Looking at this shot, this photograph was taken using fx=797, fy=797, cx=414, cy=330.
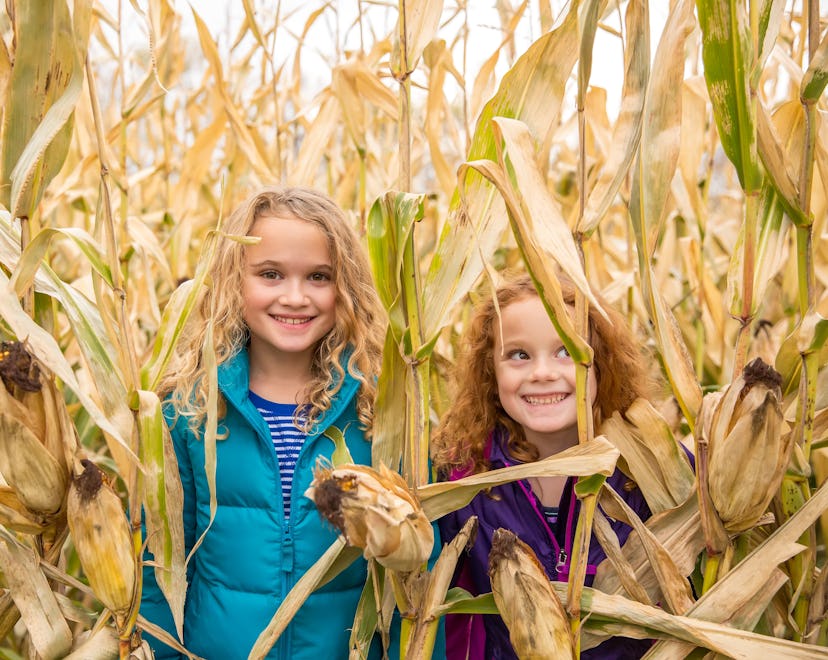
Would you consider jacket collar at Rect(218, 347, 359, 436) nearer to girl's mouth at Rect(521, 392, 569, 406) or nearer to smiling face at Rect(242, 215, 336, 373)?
smiling face at Rect(242, 215, 336, 373)

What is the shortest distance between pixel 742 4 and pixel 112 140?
1302 mm

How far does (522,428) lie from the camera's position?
4.63 ft

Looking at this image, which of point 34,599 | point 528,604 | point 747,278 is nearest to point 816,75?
point 747,278

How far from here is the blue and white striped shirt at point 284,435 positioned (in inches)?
51.1

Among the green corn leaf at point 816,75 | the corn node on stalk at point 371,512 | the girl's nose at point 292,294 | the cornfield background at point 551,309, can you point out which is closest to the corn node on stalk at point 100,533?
the cornfield background at point 551,309

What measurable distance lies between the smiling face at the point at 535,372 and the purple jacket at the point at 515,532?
4.0 inches

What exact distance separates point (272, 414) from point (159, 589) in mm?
324

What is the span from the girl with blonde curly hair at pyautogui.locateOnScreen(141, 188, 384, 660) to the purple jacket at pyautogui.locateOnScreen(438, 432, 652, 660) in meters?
0.19

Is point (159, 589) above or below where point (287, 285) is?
below

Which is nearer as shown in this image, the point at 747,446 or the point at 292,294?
the point at 747,446

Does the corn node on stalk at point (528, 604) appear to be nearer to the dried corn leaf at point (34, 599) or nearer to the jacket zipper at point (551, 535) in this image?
the jacket zipper at point (551, 535)

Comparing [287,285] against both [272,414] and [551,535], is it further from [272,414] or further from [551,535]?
[551,535]

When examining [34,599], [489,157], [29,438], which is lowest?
[34,599]

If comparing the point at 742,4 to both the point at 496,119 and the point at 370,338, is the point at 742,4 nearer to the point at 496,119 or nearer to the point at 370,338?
the point at 496,119
